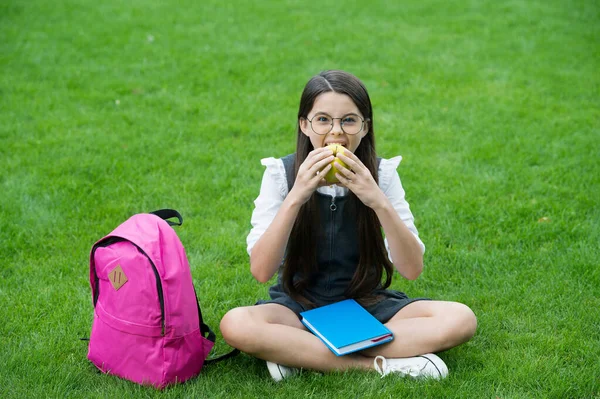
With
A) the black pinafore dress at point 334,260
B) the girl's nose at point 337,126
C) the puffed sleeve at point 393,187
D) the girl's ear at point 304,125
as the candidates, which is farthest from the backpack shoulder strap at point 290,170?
the puffed sleeve at point 393,187

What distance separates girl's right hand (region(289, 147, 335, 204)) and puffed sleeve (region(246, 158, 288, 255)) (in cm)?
29

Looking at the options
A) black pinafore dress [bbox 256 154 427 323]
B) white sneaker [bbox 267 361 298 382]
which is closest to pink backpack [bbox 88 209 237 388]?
white sneaker [bbox 267 361 298 382]

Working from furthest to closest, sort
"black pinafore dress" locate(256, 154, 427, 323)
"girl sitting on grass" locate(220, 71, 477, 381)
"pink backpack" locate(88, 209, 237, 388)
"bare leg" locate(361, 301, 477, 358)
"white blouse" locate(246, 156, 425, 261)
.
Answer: "black pinafore dress" locate(256, 154, 427, 323), "white blouse" locate(246, 156, 425, 261), "bare leg" locate(361, 301, 477, 358), "girl sitting on grass" locate(220, 71, 477, 381), "pink backpack" locate(88, 209, 237, 388)

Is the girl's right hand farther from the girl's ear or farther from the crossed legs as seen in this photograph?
the crossed legs

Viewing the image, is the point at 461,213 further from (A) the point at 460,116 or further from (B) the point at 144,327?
(B) the point at 144,327

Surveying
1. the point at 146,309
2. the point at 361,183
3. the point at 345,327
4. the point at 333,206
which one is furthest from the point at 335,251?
the point at 146,309

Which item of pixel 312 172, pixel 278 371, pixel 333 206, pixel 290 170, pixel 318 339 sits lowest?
pixel 278 371

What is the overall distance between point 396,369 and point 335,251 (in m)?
0.65

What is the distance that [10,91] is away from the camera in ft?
24.0

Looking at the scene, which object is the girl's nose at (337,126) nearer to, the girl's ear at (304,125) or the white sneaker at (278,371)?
the girl's ear at (304,125)

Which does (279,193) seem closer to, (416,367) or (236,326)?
(236,326)

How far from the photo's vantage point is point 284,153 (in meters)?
6.23

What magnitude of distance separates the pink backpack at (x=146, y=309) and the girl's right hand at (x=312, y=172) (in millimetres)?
621

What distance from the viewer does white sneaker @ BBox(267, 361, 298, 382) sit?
3453mm
